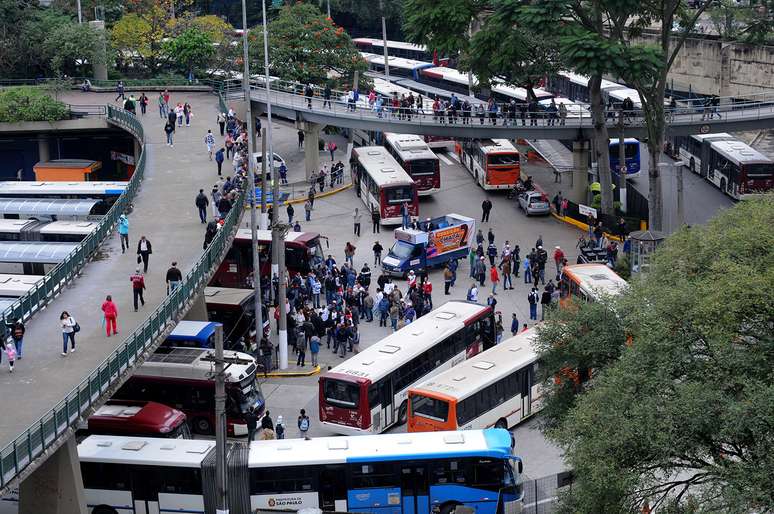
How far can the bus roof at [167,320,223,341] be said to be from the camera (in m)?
39.9

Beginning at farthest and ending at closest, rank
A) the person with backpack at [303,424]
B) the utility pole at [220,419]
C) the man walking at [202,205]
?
the man walking at [202,205]
the person with backpack at [303,424]
the utility pole at [220,419]

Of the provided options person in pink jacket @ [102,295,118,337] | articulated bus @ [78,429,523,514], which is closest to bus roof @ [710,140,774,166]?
articulated bus @ [78,429,523,514]

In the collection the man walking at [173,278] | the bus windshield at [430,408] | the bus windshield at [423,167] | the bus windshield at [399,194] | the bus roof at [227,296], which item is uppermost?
the man walking at [173,278]

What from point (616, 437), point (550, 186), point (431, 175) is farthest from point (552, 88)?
point (616, 437)

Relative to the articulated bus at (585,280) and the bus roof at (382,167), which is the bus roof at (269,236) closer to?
the bus roof at (382,167)

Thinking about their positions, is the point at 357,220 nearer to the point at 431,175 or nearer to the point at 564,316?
the point at 431,175

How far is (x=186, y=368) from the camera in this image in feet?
124

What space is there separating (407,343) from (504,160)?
101ft

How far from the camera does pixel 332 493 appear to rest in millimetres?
31844

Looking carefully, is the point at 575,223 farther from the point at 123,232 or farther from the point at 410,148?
the point at 123,232

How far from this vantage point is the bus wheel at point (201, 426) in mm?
38219

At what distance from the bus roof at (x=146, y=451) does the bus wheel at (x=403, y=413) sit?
759cm

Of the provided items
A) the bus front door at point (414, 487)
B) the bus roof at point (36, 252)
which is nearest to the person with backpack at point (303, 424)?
the bus front door at point (414, 487)

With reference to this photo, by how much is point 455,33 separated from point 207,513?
3728 cm
